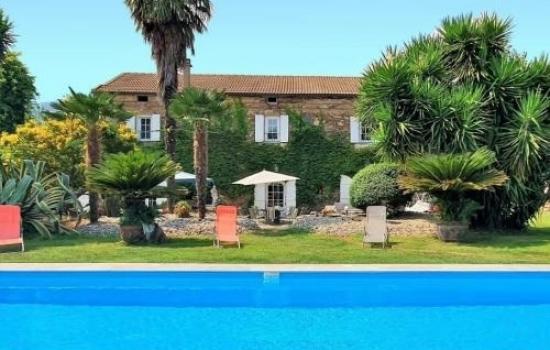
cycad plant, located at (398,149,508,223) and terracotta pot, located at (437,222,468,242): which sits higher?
cycad plant, located at (398,149,508,223)

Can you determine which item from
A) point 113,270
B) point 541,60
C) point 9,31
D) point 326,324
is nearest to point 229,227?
point 113,270

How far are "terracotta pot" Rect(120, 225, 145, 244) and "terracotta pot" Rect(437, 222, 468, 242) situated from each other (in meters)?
6.85

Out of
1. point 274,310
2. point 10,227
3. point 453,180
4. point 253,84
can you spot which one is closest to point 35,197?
point 10,227

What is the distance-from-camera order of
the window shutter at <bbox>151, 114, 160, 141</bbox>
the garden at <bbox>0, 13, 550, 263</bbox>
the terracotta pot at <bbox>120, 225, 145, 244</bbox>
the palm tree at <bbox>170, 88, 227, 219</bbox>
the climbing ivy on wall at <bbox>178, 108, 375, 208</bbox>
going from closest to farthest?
the garden at <bbox>0, 13, 550, 263</bbox>
the terracotta pot at <bbox>120, 225, 145, 244</bbox>
the palm tree at <bbox>170, 88, 227, 219</bbox>
the climbing ivy on wall at <bbox>178, 108, 375, 208</bbox>
the window shutter at <bbox>151, 114, 160, 141</bbox>

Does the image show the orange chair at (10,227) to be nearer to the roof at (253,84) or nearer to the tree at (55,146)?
the tree at (55,146)

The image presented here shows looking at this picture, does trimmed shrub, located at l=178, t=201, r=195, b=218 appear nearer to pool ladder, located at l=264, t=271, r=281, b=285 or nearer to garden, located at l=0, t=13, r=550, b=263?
garden, located at l=0, t=13, r=550, b=263

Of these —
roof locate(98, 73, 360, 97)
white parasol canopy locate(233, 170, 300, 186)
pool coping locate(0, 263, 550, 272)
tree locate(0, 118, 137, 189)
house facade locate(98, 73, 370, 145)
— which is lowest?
pool coping locate(0, 263, 550, 272)

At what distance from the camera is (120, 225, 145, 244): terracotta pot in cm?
1304

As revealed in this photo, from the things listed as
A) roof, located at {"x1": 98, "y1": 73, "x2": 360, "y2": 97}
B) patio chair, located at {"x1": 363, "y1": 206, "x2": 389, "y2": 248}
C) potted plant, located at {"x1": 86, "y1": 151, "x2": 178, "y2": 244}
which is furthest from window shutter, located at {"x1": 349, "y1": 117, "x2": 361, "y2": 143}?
potted plant, located at {"x1": 86, "y1": 151, "x2": 178, "y2": 244}

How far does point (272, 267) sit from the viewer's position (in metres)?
10.1

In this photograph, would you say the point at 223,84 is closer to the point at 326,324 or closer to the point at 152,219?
the point at 152,219

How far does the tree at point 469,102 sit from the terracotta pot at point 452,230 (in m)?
1.78

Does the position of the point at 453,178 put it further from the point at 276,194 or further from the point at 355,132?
the point at 276,194

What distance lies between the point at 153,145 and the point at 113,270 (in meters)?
17.7
